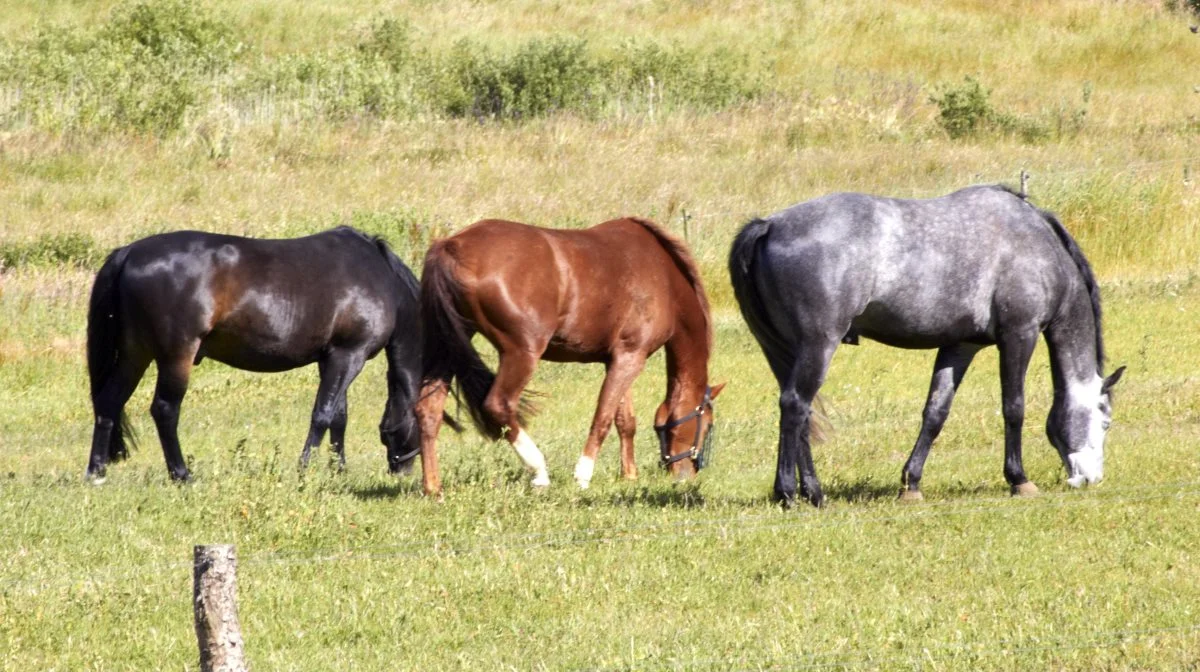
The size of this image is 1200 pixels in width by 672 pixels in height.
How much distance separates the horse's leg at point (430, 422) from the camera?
993cm

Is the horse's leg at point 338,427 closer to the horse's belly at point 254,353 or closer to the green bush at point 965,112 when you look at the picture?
the horse's belly at point 254,353

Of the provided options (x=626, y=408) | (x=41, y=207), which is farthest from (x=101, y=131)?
(x=626, y=408)

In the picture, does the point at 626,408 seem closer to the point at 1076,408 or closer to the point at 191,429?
the point at 1076,408

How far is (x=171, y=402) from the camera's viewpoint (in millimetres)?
11156

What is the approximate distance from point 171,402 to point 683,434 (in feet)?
12.9

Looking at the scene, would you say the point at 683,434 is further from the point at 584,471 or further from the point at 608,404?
the point at 584,471

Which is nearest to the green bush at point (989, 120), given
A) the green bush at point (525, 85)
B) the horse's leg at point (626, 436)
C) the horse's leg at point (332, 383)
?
the green bush at point (525, 85)

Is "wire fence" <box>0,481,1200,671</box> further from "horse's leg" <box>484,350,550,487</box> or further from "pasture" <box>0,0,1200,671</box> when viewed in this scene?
"horse's leg" <box>484,350,550,487</box>

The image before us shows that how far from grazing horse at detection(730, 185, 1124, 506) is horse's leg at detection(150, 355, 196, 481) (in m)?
4.41

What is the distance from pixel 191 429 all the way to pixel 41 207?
11.5 metres

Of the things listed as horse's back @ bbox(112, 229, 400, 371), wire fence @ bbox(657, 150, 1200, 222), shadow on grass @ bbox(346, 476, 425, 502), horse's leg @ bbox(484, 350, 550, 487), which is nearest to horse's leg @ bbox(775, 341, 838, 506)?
horse's leg @ bbox(484, 350, 550, 487)

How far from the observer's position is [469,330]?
9.97 metres

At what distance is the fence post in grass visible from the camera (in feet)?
16.8

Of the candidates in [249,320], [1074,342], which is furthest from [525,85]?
[1074,342]
